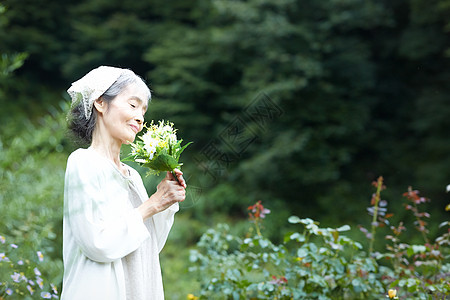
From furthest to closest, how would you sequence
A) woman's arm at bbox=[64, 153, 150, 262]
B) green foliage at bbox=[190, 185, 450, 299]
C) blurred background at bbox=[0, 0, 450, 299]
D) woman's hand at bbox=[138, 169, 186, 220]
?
blurred background at bbox=[0, 0, 450, 299], green foliage at bbox=[190, 185, 450, 299], woman's hand at bbox=[138, 169, 186, 220], woman's arm at bbox=[64, 153, 150, 262]

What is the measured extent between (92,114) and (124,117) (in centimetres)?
15

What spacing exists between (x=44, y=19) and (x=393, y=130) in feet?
25.7

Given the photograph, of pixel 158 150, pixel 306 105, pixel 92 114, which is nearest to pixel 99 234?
pixel 158 150

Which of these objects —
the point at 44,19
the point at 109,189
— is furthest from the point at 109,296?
the point at 44,19

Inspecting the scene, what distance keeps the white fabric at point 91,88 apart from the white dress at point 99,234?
0.19 meters

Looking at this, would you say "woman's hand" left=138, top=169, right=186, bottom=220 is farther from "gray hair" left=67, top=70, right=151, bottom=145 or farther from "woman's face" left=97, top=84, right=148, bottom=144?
"gray hair" left=67, top=70, right=151, bottom=145

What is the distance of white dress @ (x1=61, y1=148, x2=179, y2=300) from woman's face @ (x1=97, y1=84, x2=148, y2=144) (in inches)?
4.5

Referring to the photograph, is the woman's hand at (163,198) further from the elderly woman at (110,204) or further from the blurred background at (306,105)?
the blurred background at (306,105)

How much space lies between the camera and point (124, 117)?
6.59 feet

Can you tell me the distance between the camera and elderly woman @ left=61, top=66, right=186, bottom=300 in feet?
6.04

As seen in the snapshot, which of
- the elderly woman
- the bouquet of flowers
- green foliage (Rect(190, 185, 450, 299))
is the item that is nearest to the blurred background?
green foliage (Rect(190, 185, 450, 299))

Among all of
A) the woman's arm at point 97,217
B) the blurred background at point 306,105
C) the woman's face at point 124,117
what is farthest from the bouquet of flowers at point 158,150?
the blurred background at point 306,105

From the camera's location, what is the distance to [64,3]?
1168 cm

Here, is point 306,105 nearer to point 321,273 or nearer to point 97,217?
point 321,273
